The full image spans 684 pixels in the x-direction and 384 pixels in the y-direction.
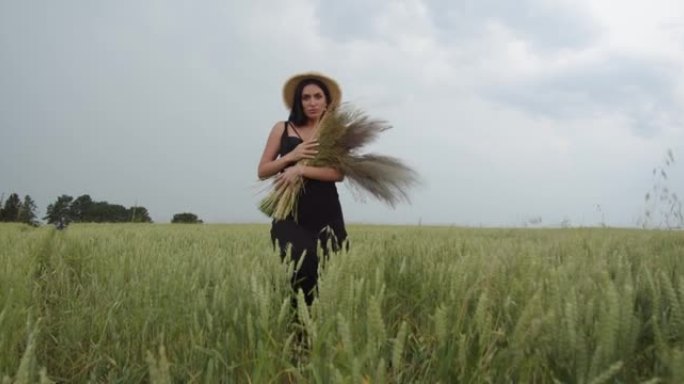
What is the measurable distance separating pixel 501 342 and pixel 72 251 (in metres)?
3.42

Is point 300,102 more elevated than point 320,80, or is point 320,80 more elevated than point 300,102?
point 320,80

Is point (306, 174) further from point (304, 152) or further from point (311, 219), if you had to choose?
point (311, 219)

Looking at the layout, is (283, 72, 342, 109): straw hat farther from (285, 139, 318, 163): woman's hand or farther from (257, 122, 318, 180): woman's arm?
(285, 139, 318, 163): woman's hand

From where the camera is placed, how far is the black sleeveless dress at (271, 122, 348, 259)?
4234 mm

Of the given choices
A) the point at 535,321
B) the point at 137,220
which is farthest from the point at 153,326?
the point at 137,220

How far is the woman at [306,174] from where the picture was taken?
13.7 feet

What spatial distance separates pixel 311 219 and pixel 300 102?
40.0 inches

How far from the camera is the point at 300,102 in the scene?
493cm

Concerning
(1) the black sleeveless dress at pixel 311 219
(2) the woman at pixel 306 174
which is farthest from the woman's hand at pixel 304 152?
(1) the black sleeveless dress at pixel 311 219

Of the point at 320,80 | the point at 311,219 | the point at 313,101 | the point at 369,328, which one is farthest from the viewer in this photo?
the point at 320,80

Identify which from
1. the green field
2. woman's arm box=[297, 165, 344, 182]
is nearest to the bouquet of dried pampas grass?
woman's arm box=[297, 165, 344, 182]

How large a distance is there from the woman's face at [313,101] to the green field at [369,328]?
6.27 feet

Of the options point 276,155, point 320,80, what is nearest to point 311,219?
point 276,155

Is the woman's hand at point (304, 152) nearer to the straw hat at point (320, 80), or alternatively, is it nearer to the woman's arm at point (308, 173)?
the woman's arm at point (308, 173)
